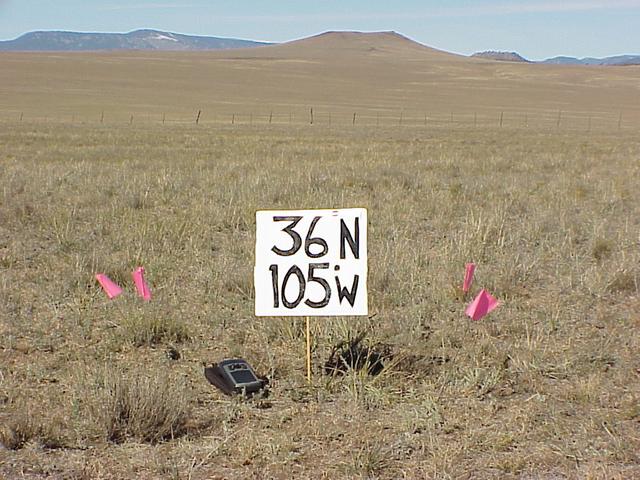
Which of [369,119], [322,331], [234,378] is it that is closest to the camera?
[234,378]

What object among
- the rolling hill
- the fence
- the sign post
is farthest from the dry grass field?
the rolling hill

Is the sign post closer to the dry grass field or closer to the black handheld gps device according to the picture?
the black handheld gps device

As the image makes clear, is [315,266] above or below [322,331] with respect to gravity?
above

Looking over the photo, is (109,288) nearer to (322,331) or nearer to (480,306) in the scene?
(322,331)

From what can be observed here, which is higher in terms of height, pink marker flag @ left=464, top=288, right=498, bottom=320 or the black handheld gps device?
pink marker flag @ left=464, top=288, right=498, bottom=320

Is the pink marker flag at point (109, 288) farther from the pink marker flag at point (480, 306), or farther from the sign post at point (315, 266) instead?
the pink marker flag at point (480, 306)

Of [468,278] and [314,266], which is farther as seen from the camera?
[468,278]

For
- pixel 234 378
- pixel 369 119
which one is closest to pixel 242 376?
pixel 234 378

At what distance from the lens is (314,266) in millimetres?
4977

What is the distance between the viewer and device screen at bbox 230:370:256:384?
487 cm

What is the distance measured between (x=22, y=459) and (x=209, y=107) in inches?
2194

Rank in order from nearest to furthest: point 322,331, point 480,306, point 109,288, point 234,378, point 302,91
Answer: point 234,378
point 322,331
point 480,306
point 109,288
point 302,91

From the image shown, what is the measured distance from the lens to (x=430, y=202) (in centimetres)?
1223

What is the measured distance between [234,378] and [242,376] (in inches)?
2.4
